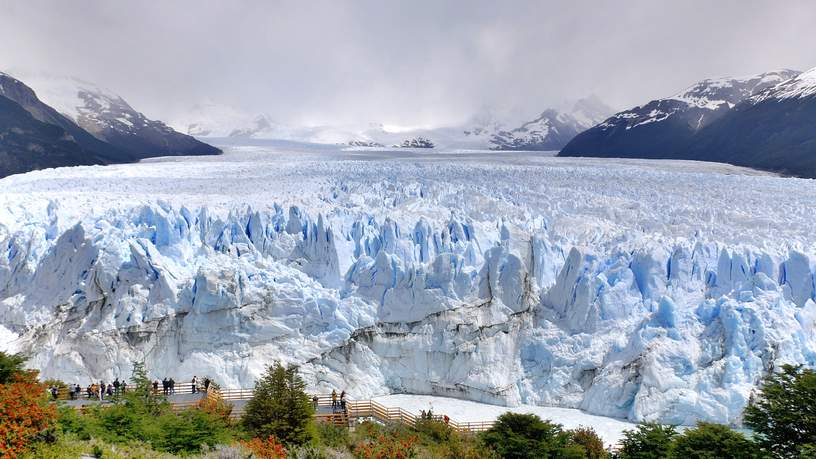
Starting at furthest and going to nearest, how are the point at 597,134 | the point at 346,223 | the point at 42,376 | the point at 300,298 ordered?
1. the point at 597,134
2. the point at 346,223
3. the point at 300,298
4. the point at 42,376

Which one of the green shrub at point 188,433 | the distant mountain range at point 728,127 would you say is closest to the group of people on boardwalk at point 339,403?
the green shrub at point 188,433

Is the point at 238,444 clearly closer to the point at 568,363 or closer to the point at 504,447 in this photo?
the point at 504,447

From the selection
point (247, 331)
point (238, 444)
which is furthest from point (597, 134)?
point (238, 444)

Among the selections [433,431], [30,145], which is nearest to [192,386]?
[433,431]

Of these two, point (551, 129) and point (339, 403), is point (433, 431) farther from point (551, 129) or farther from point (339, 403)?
point (551, 129)

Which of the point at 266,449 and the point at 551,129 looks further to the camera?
the point at 551,129

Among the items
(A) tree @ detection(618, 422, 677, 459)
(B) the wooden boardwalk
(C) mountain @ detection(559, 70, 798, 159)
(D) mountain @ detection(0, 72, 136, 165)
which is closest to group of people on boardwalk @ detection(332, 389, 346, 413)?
(B) the wooden boardwalk
